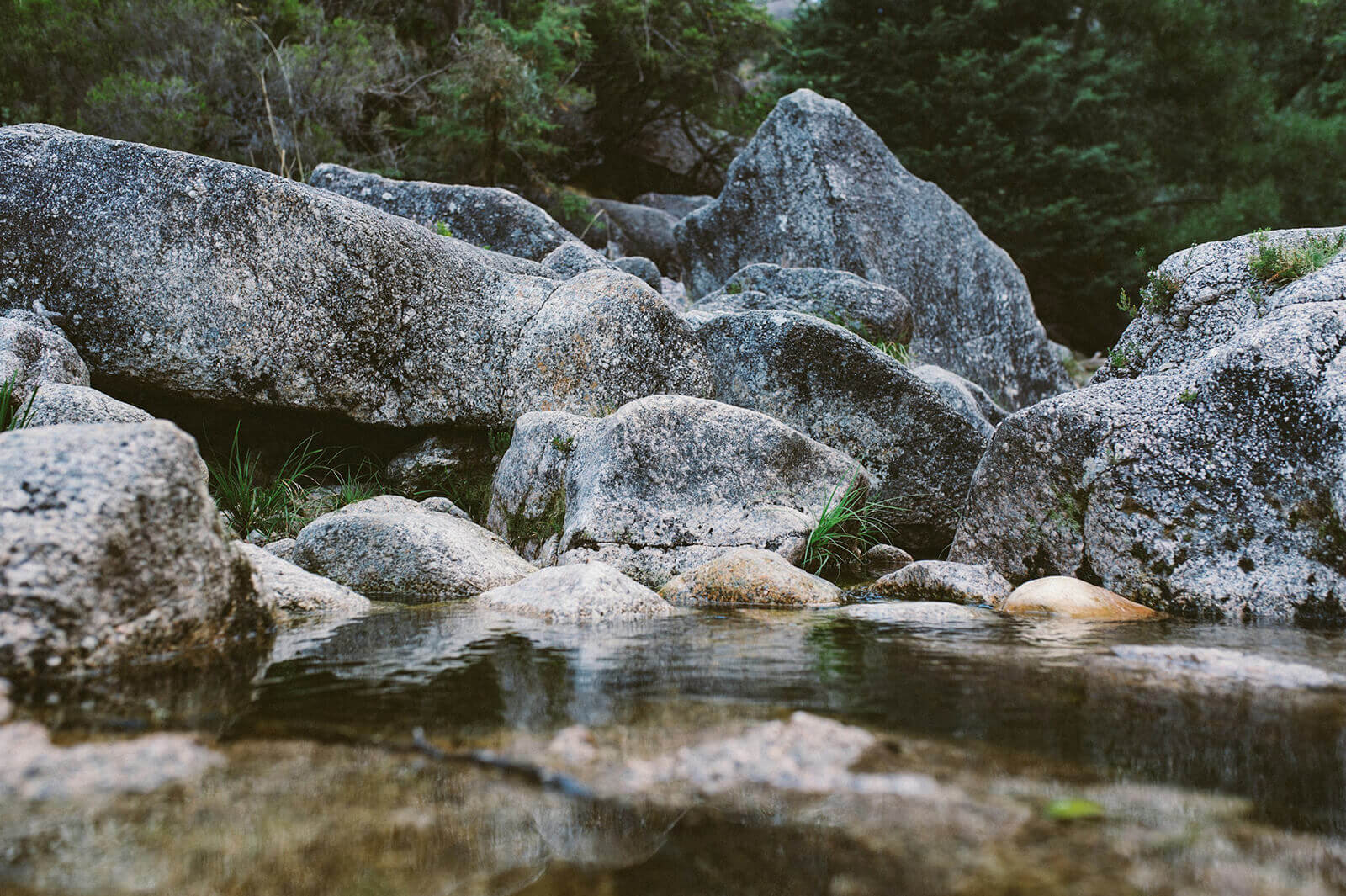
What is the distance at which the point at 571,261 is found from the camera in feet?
29.3

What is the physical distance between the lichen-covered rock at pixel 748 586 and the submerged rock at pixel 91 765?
2.89m

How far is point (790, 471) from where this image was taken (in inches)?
234

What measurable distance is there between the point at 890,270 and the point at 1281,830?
34.0 ft

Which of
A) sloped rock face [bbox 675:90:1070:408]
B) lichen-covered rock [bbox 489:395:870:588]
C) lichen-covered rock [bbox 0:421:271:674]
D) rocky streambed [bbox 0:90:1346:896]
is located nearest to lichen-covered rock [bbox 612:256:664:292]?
rocky streambed [bbox 0:90:1346:896]

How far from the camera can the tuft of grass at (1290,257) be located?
17.0ft

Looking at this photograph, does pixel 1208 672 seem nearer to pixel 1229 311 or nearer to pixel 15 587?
pixel 1229 311

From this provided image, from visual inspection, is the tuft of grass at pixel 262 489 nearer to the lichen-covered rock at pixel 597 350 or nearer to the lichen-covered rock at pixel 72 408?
the lichen-covered rock at pixel 72 408

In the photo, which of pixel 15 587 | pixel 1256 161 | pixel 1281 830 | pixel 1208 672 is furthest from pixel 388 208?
pixel 1256 161

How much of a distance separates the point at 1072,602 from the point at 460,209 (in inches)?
312

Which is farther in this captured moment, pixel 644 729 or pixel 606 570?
pixel 606 570

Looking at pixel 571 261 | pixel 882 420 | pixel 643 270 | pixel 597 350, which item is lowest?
pixel 882 420

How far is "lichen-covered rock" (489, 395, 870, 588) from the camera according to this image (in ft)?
17.6

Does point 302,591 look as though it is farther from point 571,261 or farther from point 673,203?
point 673,203

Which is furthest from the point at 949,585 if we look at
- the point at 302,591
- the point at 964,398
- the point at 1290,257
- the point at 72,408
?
the point at 72,408
